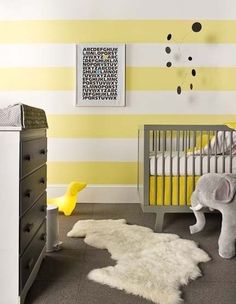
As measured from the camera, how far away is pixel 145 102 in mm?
3291

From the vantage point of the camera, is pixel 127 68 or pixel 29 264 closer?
pixel 29 264

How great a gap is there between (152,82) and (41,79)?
105cm

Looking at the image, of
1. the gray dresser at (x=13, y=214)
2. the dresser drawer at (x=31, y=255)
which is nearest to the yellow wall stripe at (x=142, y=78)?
the dresser drawer at (x=31, y=255)

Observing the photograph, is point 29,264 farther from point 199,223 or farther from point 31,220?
point 199,223

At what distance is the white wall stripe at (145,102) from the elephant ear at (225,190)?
1475 millimetres

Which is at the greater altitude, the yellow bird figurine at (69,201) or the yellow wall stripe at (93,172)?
the yellow wall stripe at (93,172)

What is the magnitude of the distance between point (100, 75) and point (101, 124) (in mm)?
461

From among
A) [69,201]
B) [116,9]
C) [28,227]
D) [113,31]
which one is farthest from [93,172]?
[28,227]

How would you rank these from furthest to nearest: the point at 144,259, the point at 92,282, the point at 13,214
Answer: the point at 144,259, the point at 92,282, the point at 13,214

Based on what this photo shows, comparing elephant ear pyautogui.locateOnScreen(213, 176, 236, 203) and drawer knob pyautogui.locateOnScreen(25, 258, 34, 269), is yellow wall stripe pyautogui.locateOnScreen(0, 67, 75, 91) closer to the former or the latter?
elephant ear pyautogui.locateOnScreen(213, 176, 236, 203)

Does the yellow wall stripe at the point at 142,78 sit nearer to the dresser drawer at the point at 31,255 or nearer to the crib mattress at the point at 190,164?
the crib mattress at the point at 190,164

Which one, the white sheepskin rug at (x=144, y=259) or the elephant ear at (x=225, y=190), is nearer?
the white sheepskin rug at (x=144, y=259)

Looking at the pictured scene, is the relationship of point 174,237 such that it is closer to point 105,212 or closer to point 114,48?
point 105,212

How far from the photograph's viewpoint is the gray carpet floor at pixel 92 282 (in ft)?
Answer: 4.43
